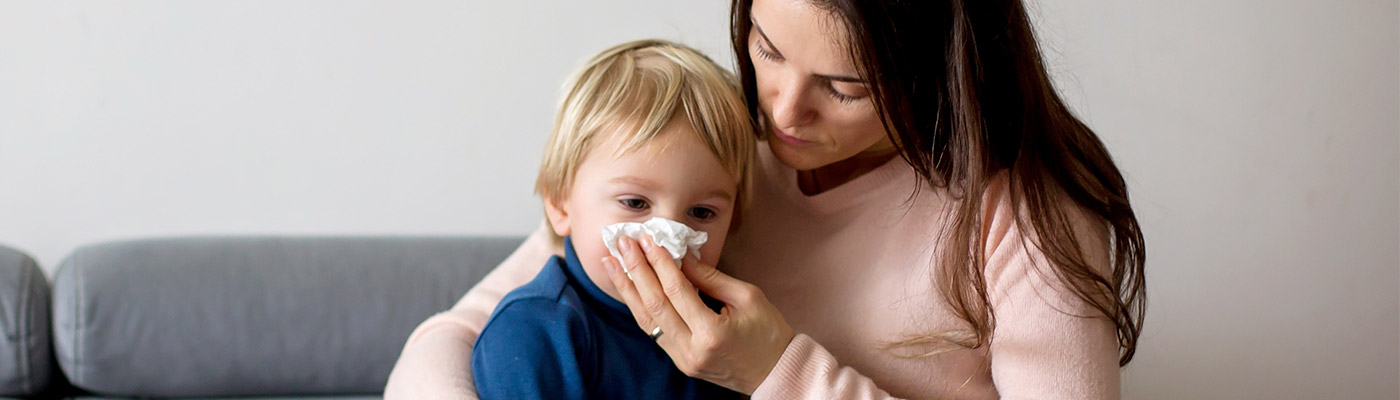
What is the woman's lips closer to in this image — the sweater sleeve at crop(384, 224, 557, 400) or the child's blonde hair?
the child's blonde hair

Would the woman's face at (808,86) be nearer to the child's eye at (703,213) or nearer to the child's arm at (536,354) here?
the child's eye at (703,213)

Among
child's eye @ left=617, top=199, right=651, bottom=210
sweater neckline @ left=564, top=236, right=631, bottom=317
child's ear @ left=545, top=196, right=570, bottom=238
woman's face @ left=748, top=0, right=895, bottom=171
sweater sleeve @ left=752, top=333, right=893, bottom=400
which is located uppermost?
woman's face @ left=748, top=0, right=895, bottom=171

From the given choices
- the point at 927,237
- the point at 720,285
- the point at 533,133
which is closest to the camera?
the point at 720,285

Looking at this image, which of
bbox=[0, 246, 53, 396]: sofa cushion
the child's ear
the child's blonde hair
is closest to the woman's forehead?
the child's blonde hair

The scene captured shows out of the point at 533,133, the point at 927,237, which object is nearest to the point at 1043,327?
the point at 927,237

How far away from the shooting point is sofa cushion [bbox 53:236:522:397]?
1.84 meters

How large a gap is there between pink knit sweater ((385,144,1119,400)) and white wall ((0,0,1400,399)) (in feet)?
2.29

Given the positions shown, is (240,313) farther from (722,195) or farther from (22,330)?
(722,195)

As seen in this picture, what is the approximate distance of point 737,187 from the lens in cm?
126

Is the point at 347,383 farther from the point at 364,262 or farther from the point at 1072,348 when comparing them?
the point at 1072,348

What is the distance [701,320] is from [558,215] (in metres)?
0.27

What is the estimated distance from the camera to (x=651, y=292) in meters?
1.11

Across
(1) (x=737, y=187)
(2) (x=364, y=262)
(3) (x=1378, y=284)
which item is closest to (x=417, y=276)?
(2) (x=364, y=262)

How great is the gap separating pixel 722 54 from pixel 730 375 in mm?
1092
